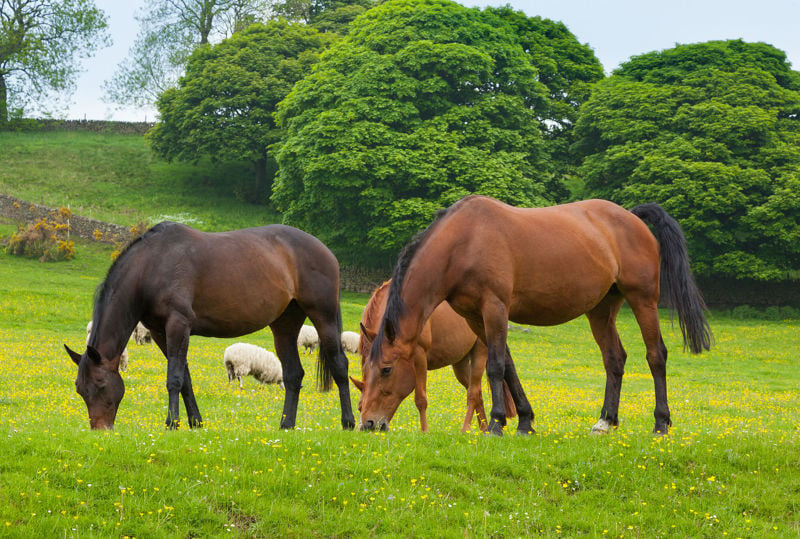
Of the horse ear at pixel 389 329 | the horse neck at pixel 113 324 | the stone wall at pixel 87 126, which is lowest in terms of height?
the horse neck at pixel 113 324

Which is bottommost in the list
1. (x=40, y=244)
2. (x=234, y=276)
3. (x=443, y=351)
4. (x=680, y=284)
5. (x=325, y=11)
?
(x=40, y=244)

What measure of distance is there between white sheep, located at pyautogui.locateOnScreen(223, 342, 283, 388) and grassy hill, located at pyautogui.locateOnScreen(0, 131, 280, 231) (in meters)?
35.8

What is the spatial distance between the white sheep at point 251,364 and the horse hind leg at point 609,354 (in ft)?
32.5

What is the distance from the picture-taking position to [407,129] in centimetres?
4616

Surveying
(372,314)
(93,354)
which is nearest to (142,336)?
(372,314)

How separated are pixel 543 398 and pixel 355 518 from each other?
11896 mm

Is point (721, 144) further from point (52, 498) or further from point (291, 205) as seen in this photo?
point (52, 498)

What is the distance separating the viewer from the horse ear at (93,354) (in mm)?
9867

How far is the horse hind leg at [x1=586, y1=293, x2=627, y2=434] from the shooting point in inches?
458

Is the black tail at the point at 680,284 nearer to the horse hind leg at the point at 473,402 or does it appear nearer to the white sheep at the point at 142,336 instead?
the horse hind leg at the point at 473,402

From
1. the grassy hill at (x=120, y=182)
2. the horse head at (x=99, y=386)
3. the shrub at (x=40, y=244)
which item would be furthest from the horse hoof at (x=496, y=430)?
the grassy hill at (x=120, y=182)

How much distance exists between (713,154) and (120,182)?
46.1 meters

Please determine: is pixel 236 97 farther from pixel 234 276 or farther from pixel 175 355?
pixel 175 355

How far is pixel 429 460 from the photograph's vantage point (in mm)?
9266
